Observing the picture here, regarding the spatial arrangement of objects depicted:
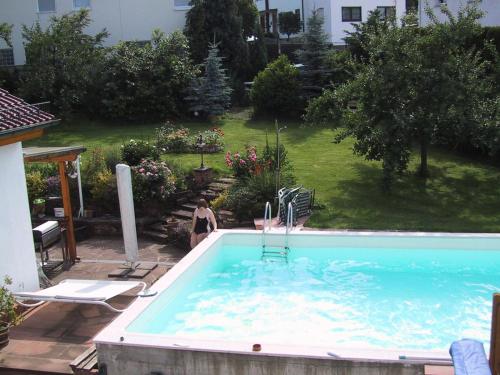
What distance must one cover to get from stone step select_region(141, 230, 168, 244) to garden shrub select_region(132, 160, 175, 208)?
0.83 meters

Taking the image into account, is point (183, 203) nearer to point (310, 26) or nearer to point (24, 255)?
point (24, 255)

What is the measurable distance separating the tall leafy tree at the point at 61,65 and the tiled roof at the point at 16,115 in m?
14.2

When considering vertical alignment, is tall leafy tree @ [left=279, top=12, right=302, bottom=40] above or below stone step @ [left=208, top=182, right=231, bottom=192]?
above

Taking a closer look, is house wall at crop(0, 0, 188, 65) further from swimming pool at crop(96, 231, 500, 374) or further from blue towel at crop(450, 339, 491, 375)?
blue towel at crop(450, 339, 491, 375)

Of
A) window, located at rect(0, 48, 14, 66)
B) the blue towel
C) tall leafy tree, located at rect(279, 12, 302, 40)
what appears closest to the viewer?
the blue towel

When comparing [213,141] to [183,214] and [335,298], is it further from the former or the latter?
[335,298]

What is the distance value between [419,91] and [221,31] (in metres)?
14.4

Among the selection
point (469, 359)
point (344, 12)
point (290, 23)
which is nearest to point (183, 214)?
point (469, 359)

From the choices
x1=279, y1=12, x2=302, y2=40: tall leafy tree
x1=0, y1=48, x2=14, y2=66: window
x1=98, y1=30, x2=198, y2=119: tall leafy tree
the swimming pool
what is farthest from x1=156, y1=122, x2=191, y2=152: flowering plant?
x1=279, y1=12, x2=302, y2=40: tall leafy tree

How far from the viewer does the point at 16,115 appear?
9586 mm

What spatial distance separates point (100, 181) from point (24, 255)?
5.64 meters

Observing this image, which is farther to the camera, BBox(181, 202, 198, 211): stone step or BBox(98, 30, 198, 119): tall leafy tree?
BBox(98, 30, 198, 119): tall leafy tree

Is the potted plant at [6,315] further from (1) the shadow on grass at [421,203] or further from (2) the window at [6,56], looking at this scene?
(2) the window at [6,56]

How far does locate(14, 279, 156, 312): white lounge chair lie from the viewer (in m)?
8.96
